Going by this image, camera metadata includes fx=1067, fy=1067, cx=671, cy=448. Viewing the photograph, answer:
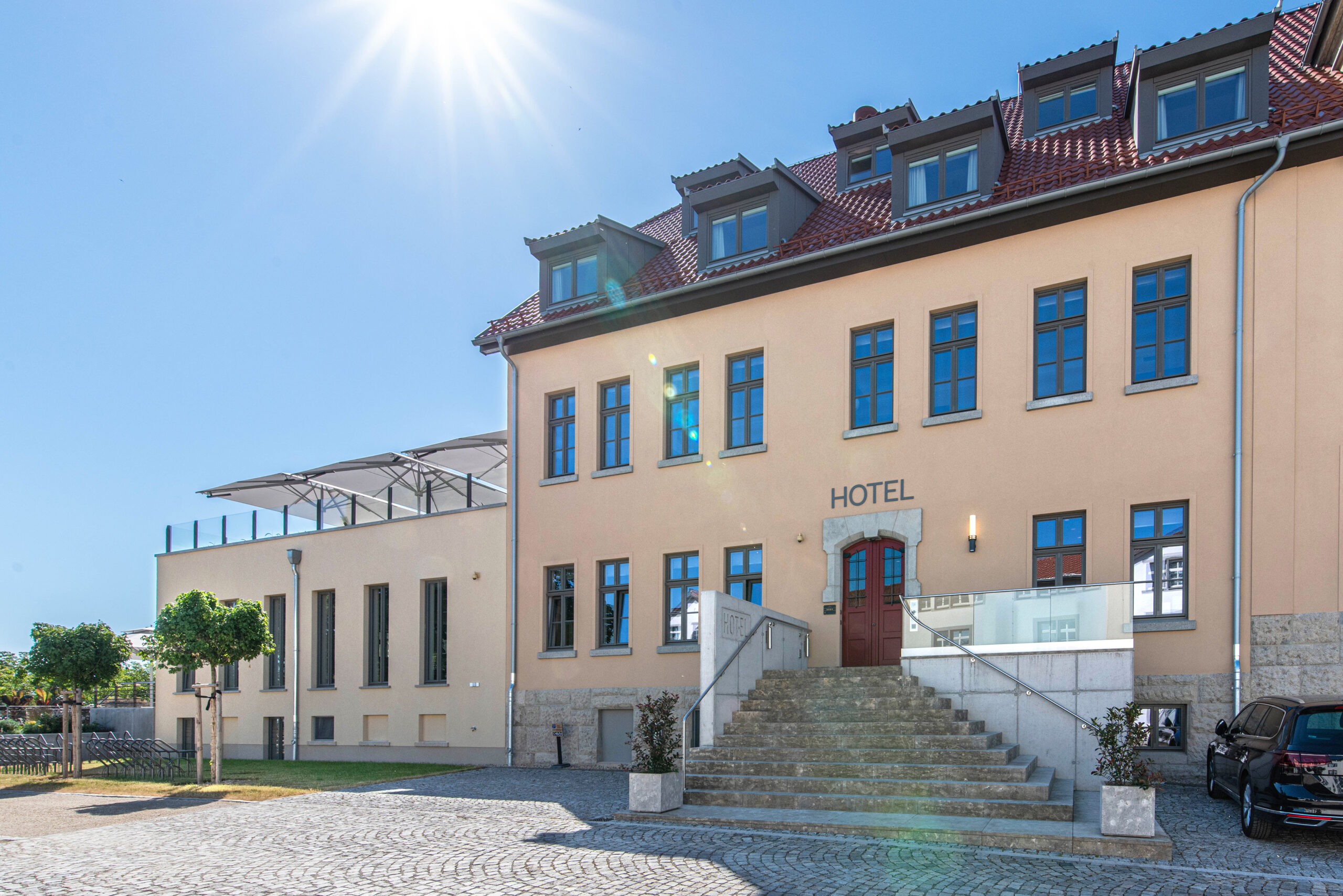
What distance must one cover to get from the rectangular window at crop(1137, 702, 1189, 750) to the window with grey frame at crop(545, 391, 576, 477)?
37.8 feet

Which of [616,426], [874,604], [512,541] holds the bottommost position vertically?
[874,604]

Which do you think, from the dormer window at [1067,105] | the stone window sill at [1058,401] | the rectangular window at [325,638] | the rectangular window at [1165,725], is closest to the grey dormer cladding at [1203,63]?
the dormer window at [1067,105]

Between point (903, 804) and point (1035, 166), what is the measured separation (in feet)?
36.7

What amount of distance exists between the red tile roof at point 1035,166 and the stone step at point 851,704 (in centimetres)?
788

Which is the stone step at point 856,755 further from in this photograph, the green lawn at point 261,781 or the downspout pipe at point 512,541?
the downspout pipe at point 512,541

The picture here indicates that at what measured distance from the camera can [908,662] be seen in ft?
49.1

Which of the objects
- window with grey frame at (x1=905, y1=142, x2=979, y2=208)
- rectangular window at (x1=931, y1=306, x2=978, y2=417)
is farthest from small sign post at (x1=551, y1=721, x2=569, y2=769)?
window with grey frame at (x1=905, y1=142, x2=979, y2=208)

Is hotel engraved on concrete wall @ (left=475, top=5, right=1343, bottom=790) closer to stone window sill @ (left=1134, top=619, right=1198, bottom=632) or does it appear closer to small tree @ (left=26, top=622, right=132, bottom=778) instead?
stone window sill @ (left=1134, top=619, right=1198, bottom=632)

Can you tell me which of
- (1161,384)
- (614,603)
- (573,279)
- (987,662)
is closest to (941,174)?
(1161,384)

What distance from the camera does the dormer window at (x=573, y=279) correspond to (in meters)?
22.4

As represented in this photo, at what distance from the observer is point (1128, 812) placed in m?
10.0

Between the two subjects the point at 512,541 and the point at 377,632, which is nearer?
the point at 512,541

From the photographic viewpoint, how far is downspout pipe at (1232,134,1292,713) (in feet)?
47.1

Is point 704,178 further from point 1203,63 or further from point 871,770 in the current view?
point 871,770
